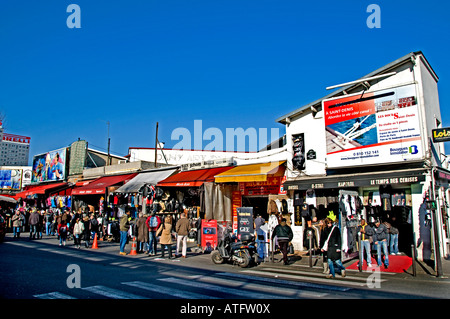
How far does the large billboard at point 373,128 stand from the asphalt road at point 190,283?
17.3 feet

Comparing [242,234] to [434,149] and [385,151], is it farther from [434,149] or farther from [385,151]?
[434,149]

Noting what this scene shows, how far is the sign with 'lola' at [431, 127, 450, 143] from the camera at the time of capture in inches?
508

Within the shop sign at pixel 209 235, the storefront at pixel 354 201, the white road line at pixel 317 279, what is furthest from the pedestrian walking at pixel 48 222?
the white road line at pixel 317 279

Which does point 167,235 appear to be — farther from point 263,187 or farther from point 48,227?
point 48,227

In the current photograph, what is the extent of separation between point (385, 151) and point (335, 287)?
726cm

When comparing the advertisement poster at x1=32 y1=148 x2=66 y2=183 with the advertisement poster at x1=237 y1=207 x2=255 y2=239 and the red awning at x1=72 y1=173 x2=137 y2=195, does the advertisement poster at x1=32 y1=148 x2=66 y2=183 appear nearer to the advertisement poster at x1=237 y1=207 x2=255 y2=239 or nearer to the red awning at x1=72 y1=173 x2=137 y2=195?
the red awning at x1=72 y1=173 x2=137 y2=195

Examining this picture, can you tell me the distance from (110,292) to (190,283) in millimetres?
2195

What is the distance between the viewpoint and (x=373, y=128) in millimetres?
14148

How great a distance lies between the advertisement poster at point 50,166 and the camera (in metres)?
34.6

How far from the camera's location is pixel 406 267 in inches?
452

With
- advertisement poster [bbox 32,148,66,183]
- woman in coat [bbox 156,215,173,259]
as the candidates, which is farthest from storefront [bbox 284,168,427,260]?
advertisement poster [bbox 32,148,66,183]

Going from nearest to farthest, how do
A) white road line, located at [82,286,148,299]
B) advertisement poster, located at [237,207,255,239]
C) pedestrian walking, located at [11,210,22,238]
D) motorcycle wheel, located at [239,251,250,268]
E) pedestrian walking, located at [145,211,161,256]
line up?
white road line, located at [82,286,148,299], motorcycle wheel, located at [239,251,250,268], advertisement poster, located at [237,207,255,239], pedestrian walking, located at [145,211,161,256], pedestrian walking, located at [11,210,22,238]

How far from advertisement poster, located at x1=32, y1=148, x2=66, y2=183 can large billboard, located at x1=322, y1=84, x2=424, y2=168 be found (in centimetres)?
2901

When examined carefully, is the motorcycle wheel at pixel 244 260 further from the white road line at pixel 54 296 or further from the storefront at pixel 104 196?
the storefront at pixel 104 196
